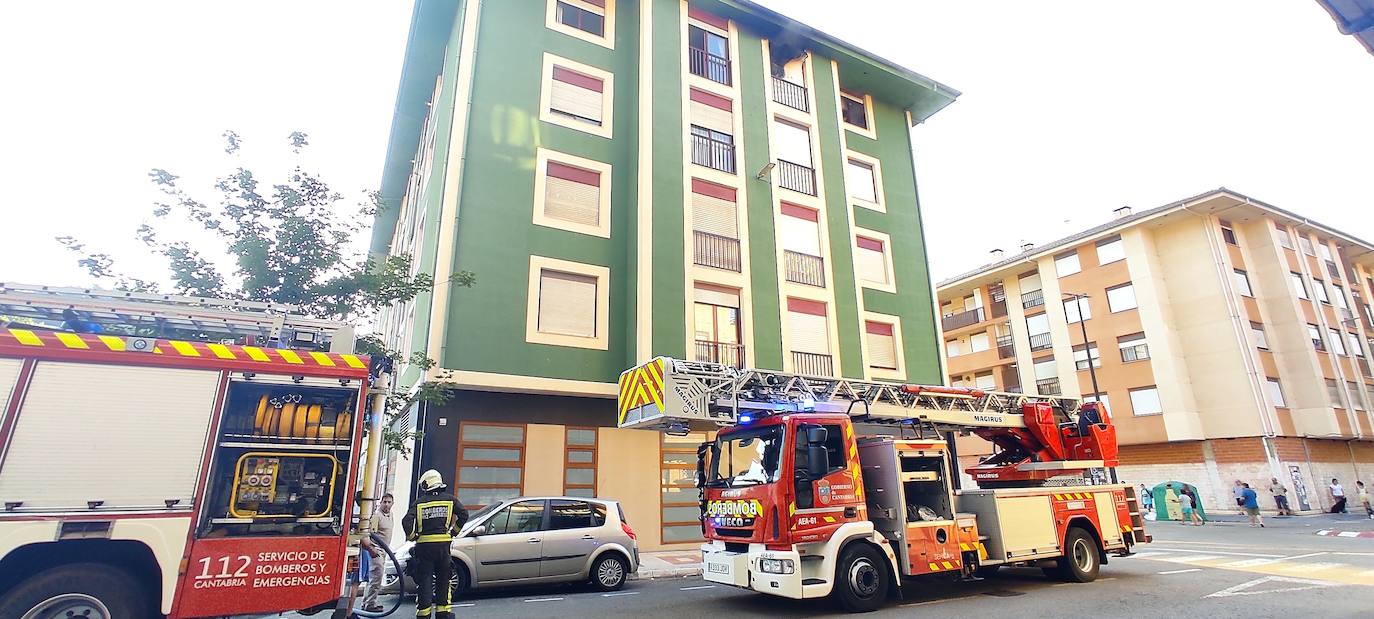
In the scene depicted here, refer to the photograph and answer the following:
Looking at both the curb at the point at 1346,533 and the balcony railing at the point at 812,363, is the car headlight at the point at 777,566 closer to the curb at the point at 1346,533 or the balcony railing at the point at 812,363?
the balcony railing at the point at 812,363

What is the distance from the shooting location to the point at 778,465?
7930 millimetres

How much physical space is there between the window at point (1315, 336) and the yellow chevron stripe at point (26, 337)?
134ft

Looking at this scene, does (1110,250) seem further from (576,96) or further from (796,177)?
(576,96)

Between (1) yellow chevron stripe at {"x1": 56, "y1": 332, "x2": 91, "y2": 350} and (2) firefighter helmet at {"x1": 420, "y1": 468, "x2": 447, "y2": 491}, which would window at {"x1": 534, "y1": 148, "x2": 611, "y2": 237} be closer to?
(2) firefighter helmet at {"x1": 420, "y1": 468, "x2": 447, "y2": 491}

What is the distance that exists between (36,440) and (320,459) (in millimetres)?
2046

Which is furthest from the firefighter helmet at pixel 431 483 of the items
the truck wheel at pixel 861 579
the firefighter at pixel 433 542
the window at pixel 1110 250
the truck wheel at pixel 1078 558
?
the window at pixel 1110 250

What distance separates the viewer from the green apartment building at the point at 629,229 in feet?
46.3

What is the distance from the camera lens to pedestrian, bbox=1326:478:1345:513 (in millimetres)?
25172

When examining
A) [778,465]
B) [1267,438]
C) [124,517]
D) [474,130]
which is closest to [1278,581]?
[778,465]

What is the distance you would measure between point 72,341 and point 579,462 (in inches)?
391

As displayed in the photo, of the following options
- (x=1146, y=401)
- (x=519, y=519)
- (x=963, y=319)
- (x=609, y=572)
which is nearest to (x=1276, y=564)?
(x=609, y=572)

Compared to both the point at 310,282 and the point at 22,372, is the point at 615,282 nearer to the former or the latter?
the point at 310,282

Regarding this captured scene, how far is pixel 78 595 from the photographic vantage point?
5195mm

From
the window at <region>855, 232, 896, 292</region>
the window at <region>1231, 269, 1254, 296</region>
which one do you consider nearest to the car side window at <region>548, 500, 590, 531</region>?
the window at <region>855, 232, 896, 292</region>
